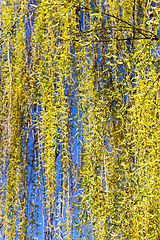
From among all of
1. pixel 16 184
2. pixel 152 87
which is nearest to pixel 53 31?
pixel 152 87

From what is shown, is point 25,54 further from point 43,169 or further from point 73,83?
point 43,169

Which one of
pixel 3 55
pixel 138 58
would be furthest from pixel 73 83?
pixel 3 55

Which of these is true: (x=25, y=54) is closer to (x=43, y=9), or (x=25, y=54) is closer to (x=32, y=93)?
(x=32, y=93)

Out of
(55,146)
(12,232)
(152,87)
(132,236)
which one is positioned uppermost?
(152,87)

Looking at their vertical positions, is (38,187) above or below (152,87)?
below

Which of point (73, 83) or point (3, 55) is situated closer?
point (73, 83)

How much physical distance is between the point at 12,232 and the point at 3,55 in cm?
174

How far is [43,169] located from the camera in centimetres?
252

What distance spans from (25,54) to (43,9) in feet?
2.26

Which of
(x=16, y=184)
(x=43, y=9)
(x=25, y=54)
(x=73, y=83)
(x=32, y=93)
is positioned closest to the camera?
(x=73, y=83)

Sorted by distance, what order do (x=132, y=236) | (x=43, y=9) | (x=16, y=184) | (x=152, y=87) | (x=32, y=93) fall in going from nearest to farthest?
(x=132, y=236) → (x=152, y=87) → (x=43, y=9) → (x=16, y=184) → (x=32, y=93)

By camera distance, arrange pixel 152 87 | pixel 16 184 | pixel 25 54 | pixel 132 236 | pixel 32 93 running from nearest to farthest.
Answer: pixel 132 236, pixel 152 87, pixel 16 184, pixel 32 93, pixel 25 54

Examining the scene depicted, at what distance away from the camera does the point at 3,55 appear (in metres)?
3.15

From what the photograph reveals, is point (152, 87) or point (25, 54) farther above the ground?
point (25, 54)
